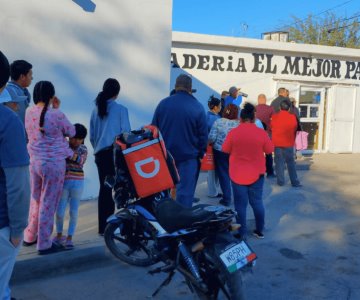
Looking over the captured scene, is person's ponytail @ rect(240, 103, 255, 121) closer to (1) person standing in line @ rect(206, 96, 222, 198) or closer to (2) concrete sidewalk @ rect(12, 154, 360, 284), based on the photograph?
(2) concrete sidewalk @ rect(12, 154, 360, 284)

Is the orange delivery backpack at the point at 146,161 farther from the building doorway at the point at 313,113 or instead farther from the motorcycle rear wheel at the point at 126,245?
the building doorway at the point at 313,113

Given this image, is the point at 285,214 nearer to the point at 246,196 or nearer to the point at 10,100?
the point at 246,196

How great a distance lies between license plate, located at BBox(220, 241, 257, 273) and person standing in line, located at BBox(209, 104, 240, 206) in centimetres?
368

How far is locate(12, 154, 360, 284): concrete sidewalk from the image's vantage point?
16.3ft

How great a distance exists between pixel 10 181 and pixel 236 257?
1.85 m

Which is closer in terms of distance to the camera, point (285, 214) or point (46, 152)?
point (46, 152)

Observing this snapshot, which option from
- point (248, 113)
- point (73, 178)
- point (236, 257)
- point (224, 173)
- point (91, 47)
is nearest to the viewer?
point (236, 257)

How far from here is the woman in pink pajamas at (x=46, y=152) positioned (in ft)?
15.4

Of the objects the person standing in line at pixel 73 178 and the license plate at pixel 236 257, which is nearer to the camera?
the license plate at pixel 236 257

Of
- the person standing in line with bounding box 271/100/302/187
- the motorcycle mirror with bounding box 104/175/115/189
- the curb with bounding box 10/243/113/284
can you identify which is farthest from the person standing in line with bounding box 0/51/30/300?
the person standing in line with bounding box 271/100/302/187

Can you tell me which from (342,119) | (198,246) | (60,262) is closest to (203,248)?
(198,246)

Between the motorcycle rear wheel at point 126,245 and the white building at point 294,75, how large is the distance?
7355 mm

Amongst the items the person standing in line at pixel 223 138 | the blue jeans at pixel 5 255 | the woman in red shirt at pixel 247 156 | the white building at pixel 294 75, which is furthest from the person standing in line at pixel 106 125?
the white building at pixel 294 75

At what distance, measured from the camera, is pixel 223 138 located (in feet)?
24.7
